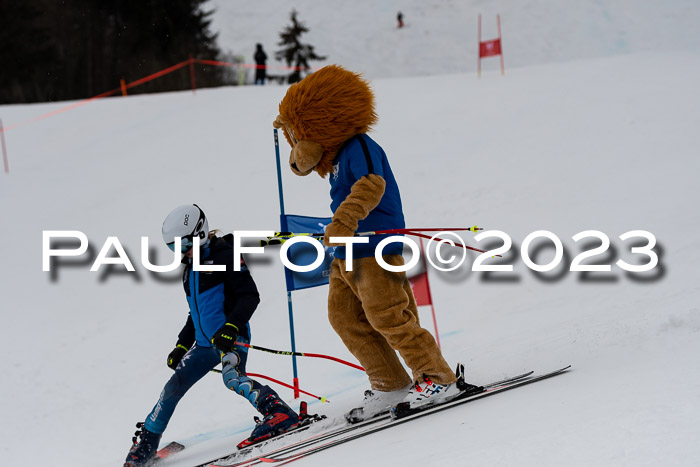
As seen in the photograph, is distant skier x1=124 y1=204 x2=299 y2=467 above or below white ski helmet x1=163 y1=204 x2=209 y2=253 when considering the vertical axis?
below

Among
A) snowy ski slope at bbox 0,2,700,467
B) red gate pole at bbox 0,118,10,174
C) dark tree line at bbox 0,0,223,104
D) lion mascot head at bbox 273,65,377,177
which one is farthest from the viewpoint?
dark tree line at bbox 0,0,223,104

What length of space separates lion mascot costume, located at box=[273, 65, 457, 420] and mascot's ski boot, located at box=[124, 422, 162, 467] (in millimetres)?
1292

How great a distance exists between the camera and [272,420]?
11.8 ft

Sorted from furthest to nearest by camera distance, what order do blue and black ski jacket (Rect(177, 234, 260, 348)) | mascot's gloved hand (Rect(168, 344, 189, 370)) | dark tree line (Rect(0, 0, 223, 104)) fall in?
dark tree line (Rect(0, 0, 223, 104)) < mascot's gloved hand (Rect(168, 344, 189, 370)) < blue and black ski jacket (Rect(177, 234, 260, 348))

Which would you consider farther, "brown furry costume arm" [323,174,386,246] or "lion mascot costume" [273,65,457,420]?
"lion mascot costume" [273,65,457,420]

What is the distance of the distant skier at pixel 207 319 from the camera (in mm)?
3730

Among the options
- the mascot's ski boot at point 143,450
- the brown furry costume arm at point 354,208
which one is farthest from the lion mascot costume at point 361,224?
the mascot's ski boot at point 143,450

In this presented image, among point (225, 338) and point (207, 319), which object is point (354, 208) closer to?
point (225, 338)

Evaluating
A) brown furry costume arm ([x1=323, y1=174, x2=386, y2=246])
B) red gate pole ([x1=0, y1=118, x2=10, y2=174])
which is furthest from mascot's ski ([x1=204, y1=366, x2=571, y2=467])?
red gate pole ([x1=0, y1=118, x2=10, y2=174])

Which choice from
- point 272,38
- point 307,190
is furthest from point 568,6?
point 307,190

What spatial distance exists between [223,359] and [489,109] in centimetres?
971

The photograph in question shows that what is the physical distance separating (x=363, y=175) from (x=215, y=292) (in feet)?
3.81

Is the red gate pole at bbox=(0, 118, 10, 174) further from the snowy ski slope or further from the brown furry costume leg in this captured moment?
the brown furry costume leg

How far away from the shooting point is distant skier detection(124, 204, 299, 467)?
147 inches
